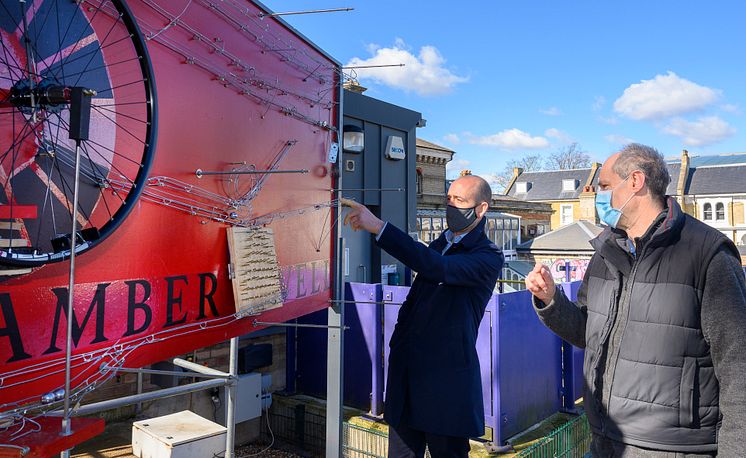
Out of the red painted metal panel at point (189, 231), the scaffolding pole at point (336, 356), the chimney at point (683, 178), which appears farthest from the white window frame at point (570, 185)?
the red painted metal panel at point (189, 231)

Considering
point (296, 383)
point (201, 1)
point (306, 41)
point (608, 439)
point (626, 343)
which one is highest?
point (306, 41)

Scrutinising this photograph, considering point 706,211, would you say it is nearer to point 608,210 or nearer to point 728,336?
point 608,210

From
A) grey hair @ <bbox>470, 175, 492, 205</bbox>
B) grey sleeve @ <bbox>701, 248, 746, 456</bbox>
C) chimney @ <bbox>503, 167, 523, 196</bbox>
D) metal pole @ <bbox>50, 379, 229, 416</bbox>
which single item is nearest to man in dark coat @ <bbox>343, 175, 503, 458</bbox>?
grey hair @ <bbox>470, 175, 492, 205</bbox>

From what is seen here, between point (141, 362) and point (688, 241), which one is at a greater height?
point (688, 241)

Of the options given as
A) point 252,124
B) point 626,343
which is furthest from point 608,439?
point 252,124

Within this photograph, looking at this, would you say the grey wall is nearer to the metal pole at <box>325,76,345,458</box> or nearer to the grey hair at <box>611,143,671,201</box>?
the metal pole at <box>325,76,345,458</box>

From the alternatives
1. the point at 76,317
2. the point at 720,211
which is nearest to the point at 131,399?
the point at 76,317

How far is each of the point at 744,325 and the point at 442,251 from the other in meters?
1.63

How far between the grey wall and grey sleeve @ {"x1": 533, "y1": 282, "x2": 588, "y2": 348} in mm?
7304

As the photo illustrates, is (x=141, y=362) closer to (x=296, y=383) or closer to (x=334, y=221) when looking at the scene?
(x=334, y=221)

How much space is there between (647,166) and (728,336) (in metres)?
0.81

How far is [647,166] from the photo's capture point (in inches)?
91.7

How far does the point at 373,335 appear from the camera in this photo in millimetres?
7043

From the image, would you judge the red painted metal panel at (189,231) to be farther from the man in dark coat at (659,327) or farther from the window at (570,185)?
the window at (570,185)
